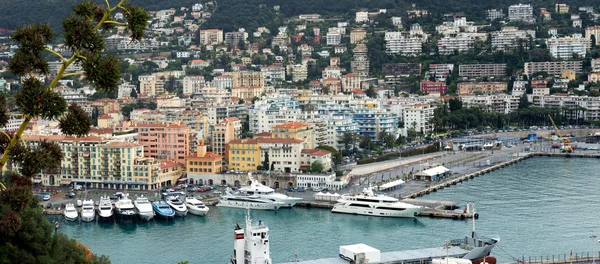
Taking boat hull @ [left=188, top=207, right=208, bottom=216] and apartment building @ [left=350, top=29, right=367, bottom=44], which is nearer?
boat hull @ [left=188, top=207, right=208, bottom=216]

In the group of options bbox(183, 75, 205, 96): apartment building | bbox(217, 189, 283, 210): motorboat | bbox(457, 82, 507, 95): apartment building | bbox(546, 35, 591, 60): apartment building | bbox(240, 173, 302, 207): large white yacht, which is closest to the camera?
bbox(217, 189, 283, 210): motorboat

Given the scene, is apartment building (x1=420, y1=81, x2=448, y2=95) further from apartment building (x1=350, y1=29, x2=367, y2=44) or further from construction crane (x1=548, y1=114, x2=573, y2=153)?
apartment building (x1=350, y1=29, x2=367, y2=44)

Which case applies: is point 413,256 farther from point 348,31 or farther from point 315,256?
point 348,31

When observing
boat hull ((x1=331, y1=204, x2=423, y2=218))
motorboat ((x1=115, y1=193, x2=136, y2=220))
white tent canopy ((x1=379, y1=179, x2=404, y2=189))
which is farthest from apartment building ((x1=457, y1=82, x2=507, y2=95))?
motorboat ((x1=115, y1=193, x2=136, y2=220))

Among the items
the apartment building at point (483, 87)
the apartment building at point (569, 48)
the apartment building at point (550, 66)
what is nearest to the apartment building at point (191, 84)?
the apartment building at point (483, 87)

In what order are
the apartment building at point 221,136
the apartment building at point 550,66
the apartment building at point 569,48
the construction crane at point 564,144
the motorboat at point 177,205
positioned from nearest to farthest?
the motorboat at point 177,205
the apartment building at point 221,136
the construction crane at point 564,144
the apartment building at point 550,66
the apartment building at point 569,48

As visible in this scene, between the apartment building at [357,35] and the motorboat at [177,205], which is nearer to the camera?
the motorboat at [177,205]

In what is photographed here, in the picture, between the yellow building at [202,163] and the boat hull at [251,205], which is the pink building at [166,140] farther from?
the boat hull at [251,205]
